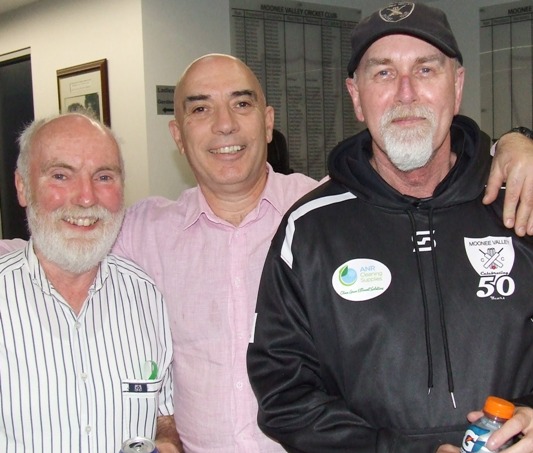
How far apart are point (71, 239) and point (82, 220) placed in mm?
69

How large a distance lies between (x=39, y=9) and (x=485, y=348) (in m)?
4.19

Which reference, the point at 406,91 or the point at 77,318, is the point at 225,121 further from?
the point at 77,318

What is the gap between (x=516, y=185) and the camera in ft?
4.84

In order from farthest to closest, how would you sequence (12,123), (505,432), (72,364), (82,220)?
1. (12,123)
2. (82,220)
3. (72,364)
4. (505,432)

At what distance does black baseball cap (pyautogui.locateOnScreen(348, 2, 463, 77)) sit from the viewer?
150 cm

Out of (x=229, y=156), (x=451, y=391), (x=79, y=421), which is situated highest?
(x=229, y=156)

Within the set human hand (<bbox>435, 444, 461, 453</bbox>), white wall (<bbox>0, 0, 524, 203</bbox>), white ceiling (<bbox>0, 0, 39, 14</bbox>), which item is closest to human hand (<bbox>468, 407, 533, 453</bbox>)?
human hand (<bbox>435, 444, 461, 453</bbox>)

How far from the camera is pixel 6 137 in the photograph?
5.34 meters

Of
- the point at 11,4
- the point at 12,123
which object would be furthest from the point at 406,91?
the point at 12,123

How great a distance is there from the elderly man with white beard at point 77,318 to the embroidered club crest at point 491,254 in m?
0.89

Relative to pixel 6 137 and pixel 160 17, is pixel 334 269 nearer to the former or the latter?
pixel 160 17

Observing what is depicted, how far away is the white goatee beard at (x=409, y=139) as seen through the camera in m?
1.49

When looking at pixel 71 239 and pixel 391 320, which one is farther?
pixel 71 239

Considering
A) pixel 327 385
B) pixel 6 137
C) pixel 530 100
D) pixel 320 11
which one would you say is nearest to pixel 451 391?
pixel 327 385
